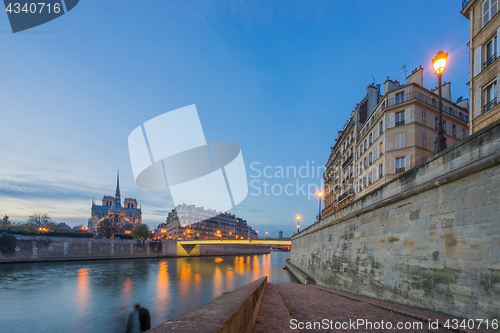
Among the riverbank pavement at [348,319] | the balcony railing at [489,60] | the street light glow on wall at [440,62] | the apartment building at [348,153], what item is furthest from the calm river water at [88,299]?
the balcony railing at [489,60]

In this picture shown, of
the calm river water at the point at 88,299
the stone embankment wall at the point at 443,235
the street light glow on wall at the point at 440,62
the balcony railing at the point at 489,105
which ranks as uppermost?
the balcony railing at the point at 489,105

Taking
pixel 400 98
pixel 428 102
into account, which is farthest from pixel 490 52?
pixel 428 102

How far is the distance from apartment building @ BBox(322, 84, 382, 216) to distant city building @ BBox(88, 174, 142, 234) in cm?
12351

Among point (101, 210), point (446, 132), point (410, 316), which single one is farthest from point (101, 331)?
point (101, 210)

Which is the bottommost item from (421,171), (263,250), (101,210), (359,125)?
(263,250)

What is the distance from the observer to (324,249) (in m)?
21.1

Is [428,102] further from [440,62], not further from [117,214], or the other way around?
[117,214]

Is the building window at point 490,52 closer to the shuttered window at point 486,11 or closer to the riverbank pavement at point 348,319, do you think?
the shuttered window at point 486,11

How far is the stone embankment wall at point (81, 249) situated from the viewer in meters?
50.6

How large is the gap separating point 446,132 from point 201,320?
1153 inches

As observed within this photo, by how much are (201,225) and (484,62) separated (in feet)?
436

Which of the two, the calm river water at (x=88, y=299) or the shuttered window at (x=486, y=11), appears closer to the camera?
the shuttered window at (x=486, y=11)

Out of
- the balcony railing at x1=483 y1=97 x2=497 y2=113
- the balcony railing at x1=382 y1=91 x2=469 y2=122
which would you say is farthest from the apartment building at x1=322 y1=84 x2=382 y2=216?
the balcony railing at x1=483 y1=97 x2=497 y2=113

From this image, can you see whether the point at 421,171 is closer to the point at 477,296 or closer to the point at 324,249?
the point at 477,296
